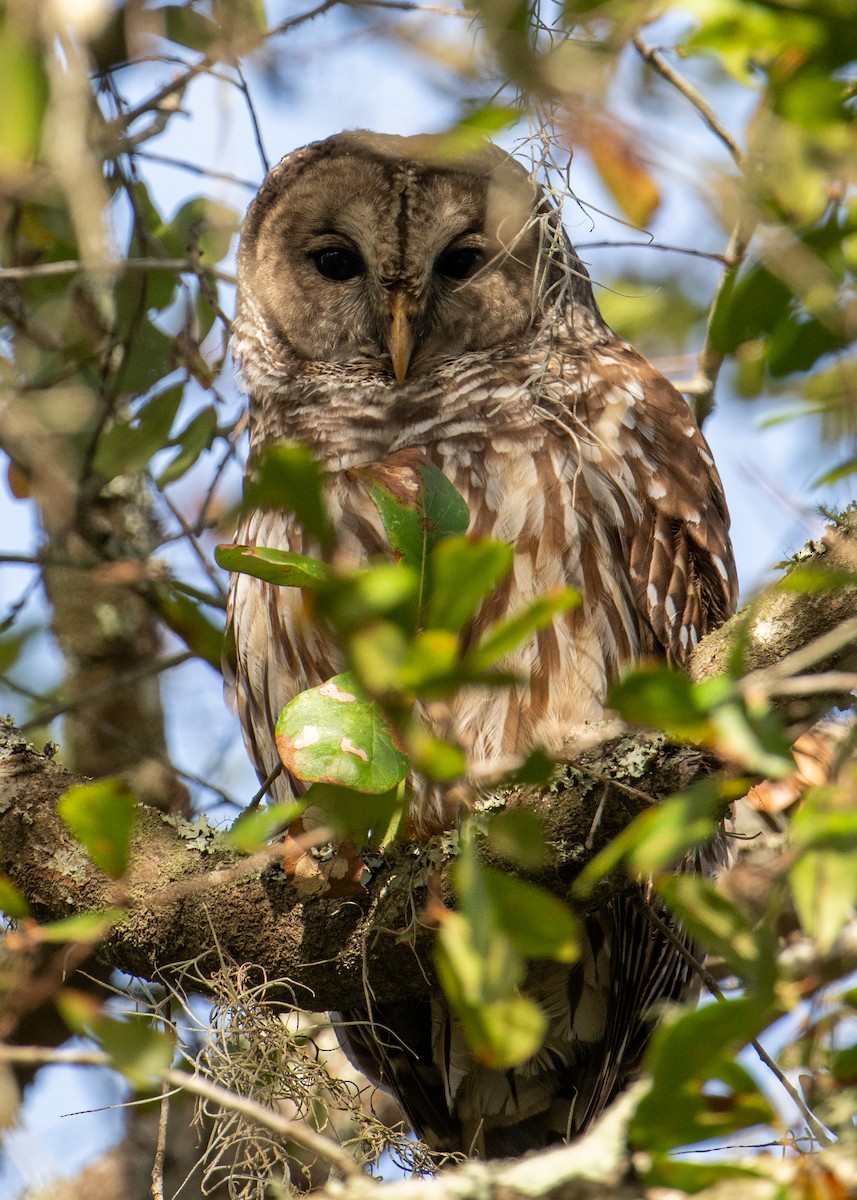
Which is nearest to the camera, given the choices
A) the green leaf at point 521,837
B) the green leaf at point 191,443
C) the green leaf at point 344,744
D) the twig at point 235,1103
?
the green leaf at point 521,837

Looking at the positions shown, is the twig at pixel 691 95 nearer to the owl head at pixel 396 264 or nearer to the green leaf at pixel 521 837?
the owl head at pixel 396 264

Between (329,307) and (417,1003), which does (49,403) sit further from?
(417,1003)

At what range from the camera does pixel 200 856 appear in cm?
292

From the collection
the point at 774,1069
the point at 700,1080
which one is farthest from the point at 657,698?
the point at 774,1069

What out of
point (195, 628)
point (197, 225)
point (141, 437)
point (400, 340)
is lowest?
point (195, 628)

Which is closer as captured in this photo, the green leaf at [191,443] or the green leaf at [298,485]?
the green leaf at [298,485]

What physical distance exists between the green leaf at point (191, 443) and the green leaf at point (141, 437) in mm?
133

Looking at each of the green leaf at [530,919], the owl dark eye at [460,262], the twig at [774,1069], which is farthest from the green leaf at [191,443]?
the green leaf at [530,919]

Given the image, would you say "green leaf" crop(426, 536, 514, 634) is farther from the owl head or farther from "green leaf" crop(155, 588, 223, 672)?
"green leaf" crop(155, 588, 223, 672)

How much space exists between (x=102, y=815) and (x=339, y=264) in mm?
2935

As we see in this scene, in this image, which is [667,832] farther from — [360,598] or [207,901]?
[207,901]

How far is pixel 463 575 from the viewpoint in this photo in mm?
1375

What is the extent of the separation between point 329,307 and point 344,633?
3.09m

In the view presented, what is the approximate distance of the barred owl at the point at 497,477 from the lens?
340 centimetres
